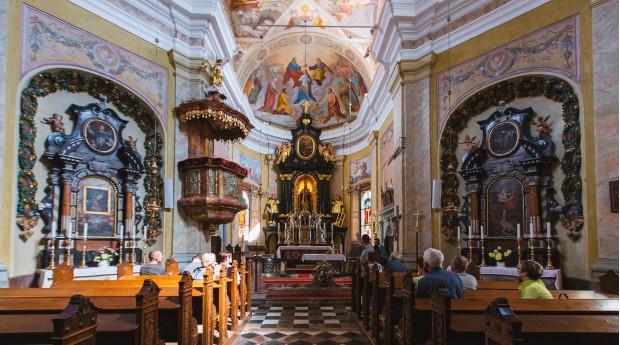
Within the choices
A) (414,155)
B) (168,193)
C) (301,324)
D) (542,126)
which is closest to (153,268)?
(301,324)

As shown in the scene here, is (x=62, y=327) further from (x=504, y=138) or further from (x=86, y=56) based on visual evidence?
(x=504, y=138)

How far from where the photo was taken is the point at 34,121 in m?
7.84

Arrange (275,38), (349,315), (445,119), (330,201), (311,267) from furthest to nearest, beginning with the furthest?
(330,201) < (275,38) < (311,267) < (445,119) < (349,315)

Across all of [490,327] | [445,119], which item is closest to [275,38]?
[445,119]

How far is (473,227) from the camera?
9.77 meters

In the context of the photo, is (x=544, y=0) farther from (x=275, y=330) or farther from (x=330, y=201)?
(x=330, y=201)

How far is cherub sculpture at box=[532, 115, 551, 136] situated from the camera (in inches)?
344

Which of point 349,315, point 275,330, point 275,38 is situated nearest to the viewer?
point 275,330

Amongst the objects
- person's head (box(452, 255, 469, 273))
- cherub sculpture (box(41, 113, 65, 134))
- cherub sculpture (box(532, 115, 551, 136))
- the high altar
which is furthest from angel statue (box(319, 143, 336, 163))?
person's head (box(452, 255, 469, 273))

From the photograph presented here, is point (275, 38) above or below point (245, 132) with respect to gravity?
above

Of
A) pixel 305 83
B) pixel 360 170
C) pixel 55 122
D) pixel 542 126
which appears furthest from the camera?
pixel 305 83

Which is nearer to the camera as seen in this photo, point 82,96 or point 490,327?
point 490,327

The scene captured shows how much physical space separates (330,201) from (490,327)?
1891cm

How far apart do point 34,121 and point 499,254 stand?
8572mm
